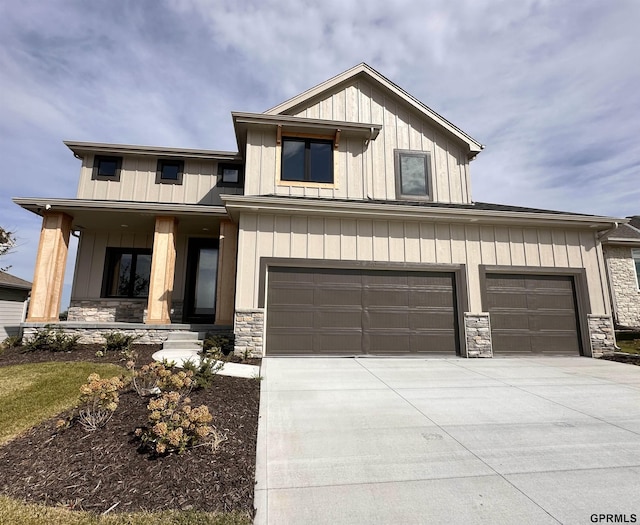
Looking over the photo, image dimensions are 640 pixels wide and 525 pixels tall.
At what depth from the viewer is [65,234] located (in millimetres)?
10180

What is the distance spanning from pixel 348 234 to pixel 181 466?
22.4ft

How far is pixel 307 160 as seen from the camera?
10.7m

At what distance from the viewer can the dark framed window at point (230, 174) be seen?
501 inches

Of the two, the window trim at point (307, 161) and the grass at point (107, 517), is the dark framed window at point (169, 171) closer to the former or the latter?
the window trim at point (307, 161)

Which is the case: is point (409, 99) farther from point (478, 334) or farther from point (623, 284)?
point (623, 284)

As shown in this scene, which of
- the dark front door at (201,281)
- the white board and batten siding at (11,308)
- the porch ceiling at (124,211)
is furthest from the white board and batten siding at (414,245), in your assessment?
the white board and batten siding at (11,308)

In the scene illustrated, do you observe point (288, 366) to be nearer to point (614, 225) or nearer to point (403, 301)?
point (403, 301)

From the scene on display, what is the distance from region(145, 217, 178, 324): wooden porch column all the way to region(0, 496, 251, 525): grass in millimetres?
7599

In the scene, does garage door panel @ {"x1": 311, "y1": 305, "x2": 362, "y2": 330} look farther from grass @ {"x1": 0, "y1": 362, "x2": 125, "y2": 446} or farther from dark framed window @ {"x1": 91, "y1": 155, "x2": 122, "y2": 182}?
dark framed window @ {"x1": 91, "y1": 155, "x2": 122, "y2": 182}

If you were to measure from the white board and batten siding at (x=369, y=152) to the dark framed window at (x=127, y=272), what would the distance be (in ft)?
17.2

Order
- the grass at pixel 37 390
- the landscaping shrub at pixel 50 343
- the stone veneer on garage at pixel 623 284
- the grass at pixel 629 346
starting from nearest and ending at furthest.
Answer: the grass at pixel 37 390
the landscaping shrub at pixel 50 343
the grass at pixel 629 346
the stone veneer on garage at pixel 623 284

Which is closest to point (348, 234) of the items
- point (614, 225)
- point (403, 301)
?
point (403, 301)

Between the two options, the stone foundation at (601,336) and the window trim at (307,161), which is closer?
the stone foundation at (601,336)

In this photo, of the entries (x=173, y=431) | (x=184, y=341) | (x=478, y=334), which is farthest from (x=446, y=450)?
(x=184, y=341)
